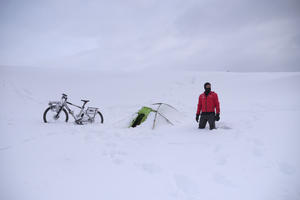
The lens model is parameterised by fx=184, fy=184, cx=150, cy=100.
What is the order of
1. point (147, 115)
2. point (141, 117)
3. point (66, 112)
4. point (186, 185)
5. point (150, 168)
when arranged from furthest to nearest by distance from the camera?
point (66, 112) → point (141, 117) → point (147, 115) → point (150, 168) → point (186, 185)

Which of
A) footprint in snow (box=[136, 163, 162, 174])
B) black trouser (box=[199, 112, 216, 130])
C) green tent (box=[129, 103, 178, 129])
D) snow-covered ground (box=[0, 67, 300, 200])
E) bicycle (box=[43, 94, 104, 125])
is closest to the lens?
snow-covered ground (box=[0, 67, 300, 200])

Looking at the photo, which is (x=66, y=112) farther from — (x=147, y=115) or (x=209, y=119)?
(x=209, y=119)

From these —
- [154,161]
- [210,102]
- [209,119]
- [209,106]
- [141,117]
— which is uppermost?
[210,102]

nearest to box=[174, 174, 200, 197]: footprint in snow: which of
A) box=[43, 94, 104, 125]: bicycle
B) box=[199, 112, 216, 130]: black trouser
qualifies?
box=[199, 112, 216, 130]: black trouser

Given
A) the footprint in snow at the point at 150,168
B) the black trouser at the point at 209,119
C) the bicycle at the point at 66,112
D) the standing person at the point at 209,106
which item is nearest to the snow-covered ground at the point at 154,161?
the footprint in snow at the point at 150,168

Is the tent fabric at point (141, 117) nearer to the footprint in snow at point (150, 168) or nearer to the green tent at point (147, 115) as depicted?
the green tent at point (147, 115)

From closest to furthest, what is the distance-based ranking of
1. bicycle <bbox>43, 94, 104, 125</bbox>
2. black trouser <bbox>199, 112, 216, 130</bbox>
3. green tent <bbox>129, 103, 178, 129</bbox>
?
black trouser <bbox>199, 112, 216, 130</bbox>, green tent <bbox>129, 103, 178, 129</bbox>, bicycle <bbox>43, 94, 104, 125</bbox>

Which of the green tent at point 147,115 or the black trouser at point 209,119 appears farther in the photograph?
the green tent at point 147,115

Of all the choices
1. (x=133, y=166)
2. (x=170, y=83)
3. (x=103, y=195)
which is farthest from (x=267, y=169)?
(x=170, y=83)

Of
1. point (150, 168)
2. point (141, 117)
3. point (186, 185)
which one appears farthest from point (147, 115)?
point (186, 185)

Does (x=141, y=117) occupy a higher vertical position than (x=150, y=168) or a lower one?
higher

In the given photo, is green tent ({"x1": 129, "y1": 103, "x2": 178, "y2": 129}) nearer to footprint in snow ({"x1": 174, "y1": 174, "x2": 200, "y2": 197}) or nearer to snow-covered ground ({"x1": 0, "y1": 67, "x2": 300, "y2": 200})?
snow-covered ground ({"x1": 0, "y1": 67, "x2": 300, "y2": 200})

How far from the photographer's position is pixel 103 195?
3168 mm

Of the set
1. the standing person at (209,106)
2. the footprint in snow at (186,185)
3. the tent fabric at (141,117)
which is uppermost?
the standing person at (209,106)
